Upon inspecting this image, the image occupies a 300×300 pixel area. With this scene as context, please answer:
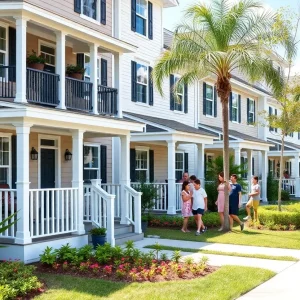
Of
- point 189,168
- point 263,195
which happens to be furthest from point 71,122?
point 263,195

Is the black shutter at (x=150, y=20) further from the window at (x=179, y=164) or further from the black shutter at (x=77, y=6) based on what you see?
the window at (x=179, y=164)

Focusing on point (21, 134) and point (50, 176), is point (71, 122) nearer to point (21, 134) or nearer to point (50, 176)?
point (21, 134)

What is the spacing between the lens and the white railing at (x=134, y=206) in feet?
47.9

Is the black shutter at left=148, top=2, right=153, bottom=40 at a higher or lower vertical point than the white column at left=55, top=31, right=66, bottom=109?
higher

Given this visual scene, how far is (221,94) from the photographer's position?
16172mm

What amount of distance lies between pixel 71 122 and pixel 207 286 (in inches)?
208

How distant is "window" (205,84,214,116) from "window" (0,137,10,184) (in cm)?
1444

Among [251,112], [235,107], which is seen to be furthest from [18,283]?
[251,112]

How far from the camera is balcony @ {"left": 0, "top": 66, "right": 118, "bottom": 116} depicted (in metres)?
11.9

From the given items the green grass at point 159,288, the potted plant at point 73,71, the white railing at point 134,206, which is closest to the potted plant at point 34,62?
the potted plant at point 73,71

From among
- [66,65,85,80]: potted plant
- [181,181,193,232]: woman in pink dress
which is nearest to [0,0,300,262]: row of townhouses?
[66,65,85,80]: potted plant

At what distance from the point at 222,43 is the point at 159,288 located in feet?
30.3

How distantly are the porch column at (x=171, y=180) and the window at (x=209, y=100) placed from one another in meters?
8.32

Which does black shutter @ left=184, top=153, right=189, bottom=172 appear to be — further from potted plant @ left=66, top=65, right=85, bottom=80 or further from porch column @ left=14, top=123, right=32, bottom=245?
porch column @ left=14, top=123, right=32, bottom=245
